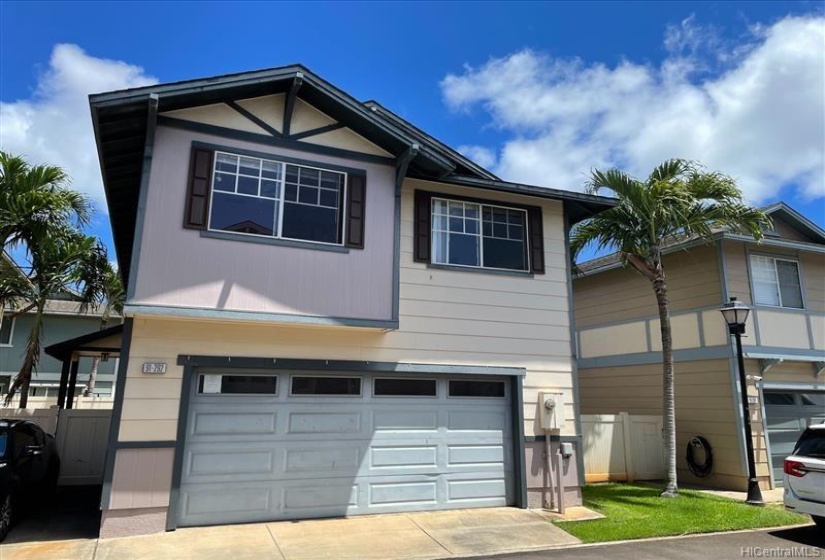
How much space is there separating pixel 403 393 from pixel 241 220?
3.82 m

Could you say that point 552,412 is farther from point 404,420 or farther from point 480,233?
point 480,233

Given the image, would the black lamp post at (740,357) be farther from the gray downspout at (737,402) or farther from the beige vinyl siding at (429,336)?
the beige vinyl siding at (429,336)

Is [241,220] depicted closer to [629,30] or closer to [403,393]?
[403,393]

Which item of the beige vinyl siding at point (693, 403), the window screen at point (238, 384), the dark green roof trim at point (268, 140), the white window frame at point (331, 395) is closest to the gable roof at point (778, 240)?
the beige vinyl siding at point (693, 403)

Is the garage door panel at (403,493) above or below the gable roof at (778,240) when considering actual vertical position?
below

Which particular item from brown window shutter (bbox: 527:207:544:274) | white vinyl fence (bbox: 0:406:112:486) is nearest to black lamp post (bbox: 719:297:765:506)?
brown window shutter (bbox: 527:207:544:274)

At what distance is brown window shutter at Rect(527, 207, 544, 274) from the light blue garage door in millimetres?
2210

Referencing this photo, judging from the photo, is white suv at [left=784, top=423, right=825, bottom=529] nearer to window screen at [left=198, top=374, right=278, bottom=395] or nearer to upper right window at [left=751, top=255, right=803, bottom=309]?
upper right window at [left=751, top=255, right=803, bottom=309]

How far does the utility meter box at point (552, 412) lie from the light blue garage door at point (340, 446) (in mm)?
590

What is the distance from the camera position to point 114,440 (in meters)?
7.55

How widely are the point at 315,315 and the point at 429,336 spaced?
212cm

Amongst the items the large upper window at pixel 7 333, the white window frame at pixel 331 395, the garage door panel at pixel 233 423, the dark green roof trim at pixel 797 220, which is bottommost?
the garage door panel at pixel 233 423

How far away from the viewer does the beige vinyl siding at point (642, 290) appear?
44.6 feet

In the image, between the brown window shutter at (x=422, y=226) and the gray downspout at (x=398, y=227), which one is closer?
the gray downspout at (x=398, y=227)
